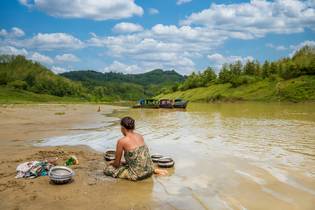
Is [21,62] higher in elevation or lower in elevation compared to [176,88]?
higher

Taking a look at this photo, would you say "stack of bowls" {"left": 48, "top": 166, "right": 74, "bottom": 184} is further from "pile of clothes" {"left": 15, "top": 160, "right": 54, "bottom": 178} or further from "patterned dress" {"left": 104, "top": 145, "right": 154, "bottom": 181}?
"patterned dress" {"left": 104, "top": 145, "right": 154, "bottom": 181}

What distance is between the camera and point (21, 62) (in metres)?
183

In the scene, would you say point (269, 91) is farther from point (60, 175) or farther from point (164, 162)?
point (60, 175)

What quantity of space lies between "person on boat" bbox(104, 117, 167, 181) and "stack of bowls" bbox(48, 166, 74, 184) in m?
1.15

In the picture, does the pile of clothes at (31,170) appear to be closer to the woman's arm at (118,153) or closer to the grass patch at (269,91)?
the woman's arm at (118,153)

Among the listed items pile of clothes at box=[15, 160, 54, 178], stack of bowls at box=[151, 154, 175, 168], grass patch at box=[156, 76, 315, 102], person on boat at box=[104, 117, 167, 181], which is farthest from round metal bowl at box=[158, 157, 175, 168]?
grass patch at box=[156, 76, 315, 102]

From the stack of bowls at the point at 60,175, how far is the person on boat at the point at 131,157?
1.15 m

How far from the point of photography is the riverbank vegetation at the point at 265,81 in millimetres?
65688

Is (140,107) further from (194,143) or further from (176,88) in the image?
(176,88)

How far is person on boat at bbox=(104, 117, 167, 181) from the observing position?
318 inches

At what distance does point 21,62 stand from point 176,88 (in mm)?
100552

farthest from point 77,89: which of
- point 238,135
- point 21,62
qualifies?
point 238,135

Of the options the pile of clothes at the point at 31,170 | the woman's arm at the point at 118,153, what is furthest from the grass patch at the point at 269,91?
the pile of clothes at the point at 31,170

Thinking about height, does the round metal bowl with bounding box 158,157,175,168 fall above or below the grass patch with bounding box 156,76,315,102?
below
